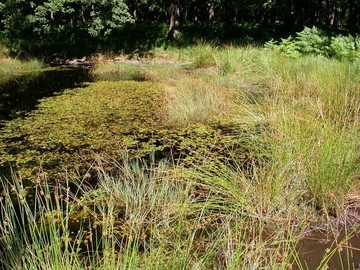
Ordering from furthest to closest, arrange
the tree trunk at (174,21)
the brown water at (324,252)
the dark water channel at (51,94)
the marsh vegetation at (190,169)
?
the tree trunk at (174,21)
the dark water channel at (51,94)
the brown water at (324,252)
the marsh vegetation at (190,169)

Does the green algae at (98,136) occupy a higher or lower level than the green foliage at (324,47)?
lower

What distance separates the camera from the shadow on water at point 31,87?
19.0ft

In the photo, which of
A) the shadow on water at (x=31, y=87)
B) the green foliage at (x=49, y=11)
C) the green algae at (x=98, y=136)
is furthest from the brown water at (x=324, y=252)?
the green foliage at (x=49, y=11)

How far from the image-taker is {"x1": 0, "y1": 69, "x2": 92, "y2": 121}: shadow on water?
19.0 ft

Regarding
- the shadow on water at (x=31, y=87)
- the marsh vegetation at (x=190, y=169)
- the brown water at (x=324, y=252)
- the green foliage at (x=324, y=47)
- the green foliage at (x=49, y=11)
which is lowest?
the brown water at (x=324, y=252)

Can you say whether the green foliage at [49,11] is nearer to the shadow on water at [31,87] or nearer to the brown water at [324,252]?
the shadow on water at [31,87]

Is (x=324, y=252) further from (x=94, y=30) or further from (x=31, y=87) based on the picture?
(x=94, y=30)

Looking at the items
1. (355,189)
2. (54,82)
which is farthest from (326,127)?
(54,82)

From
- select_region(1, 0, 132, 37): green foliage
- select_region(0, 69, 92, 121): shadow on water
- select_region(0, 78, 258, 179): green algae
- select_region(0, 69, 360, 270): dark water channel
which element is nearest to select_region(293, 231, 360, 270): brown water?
select_region(0, 69, 360, 270): dark water channel

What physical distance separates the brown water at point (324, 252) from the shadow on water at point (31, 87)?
14.4 ft

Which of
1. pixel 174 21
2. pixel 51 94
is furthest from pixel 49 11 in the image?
pixel 174 21

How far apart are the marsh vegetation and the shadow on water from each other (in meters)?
0.34

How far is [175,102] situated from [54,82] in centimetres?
417

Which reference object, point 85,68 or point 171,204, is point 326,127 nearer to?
point 171,204
